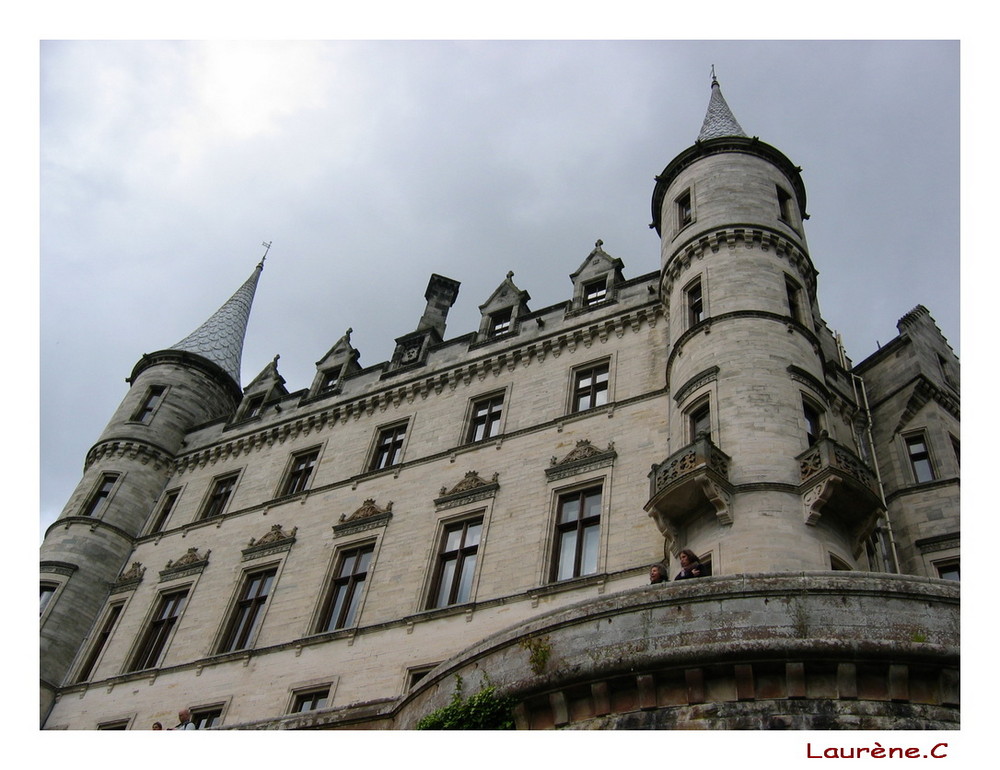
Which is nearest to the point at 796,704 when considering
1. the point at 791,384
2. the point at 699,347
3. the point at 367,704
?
the point at 367,704

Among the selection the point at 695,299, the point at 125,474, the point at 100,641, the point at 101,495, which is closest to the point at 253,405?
the point at 125,474

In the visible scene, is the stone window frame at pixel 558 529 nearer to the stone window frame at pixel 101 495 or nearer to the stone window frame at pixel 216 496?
the stone window frame at pixel 216 496

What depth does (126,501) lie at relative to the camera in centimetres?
3192

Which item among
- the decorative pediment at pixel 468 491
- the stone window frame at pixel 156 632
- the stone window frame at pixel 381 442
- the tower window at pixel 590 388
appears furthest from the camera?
the stone window frame at pixel 381 442

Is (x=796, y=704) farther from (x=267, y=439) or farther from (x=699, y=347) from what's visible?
(x=267, y=439)

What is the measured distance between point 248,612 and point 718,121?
2210 centimetres

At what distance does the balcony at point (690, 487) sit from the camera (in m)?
17.7

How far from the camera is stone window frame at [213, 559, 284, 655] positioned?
24.5 metres

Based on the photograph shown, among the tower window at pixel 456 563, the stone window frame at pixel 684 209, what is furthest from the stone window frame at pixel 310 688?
the stone window frame at pixel 684 209

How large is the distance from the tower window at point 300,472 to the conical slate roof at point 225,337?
9405 millimetres

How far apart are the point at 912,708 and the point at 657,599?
11.5 feet

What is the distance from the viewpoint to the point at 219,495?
3162 cm

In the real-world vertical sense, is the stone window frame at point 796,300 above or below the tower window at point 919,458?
above

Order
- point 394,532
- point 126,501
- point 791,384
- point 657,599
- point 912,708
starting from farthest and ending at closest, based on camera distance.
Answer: point 126,501 → point 394,532 → point 791,384 → point 657,599 → point 912,708
